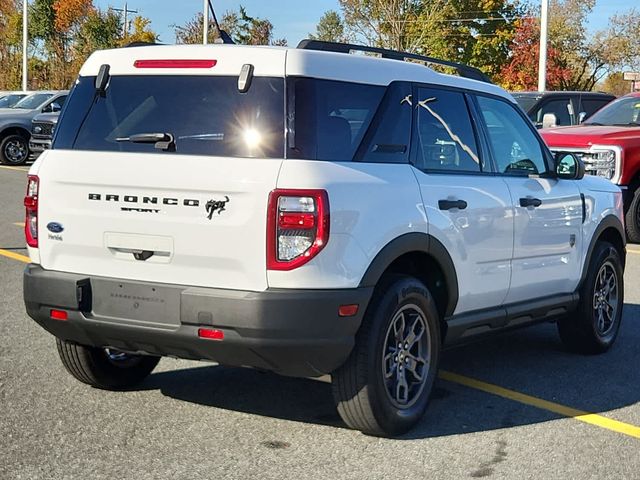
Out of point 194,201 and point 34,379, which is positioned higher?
point 194,201

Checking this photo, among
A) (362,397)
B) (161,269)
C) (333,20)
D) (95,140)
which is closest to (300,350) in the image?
(362,397)

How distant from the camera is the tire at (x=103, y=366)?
Result: 5.36 metres

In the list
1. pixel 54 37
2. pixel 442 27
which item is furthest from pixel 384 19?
pixel 54 37

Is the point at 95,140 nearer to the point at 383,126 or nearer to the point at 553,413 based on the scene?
the point at 383,126

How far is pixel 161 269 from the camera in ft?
14.8

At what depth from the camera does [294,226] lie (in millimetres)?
4266

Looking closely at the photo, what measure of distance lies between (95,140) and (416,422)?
215 cm

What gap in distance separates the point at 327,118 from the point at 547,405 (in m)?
2.19

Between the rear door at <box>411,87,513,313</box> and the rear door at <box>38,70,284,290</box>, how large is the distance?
A: 1.05 metres

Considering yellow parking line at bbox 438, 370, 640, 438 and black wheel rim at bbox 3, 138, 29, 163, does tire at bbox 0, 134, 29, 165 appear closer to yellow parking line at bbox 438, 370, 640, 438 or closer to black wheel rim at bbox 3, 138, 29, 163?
black wheel rim at bbox 3, 138, 29, 163

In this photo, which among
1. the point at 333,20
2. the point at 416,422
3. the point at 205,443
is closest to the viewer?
the point at 205,443

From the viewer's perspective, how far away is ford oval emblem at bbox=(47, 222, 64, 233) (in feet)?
15.7

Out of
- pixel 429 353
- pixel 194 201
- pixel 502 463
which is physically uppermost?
pixel 194 201

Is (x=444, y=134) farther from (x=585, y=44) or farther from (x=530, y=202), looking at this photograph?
(x=585, y=44)
